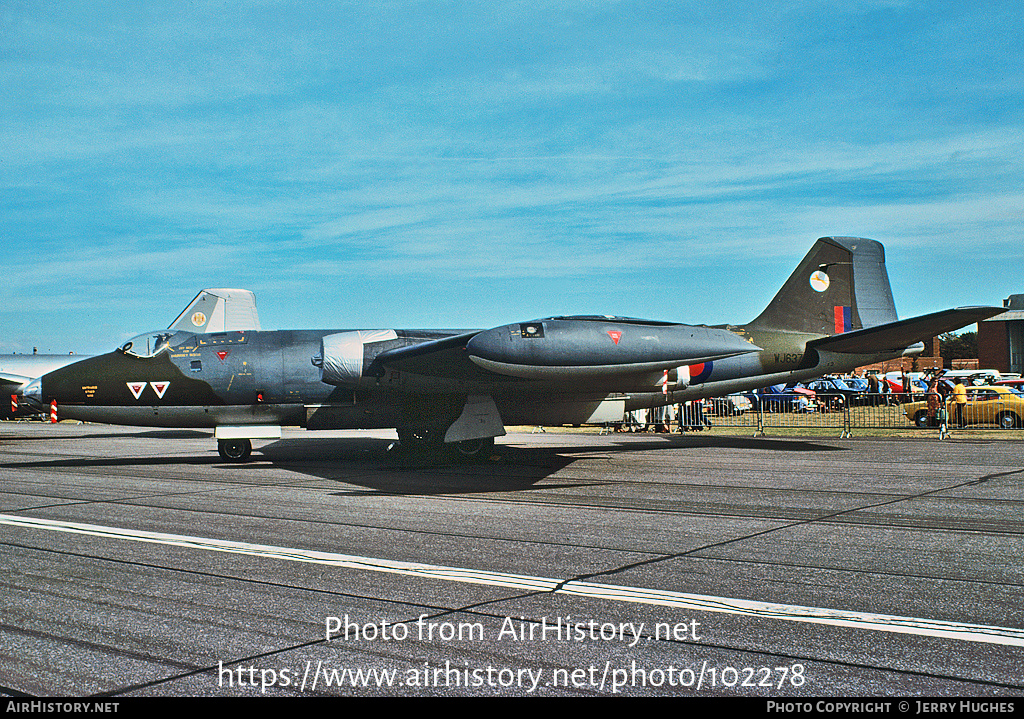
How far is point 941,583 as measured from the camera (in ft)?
23.0

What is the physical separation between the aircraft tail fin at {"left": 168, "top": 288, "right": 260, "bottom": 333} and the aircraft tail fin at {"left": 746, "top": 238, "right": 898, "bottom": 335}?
18192 mm

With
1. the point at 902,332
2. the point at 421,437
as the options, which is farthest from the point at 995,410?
the point at 421,437

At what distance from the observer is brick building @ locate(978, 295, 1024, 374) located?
240 ft

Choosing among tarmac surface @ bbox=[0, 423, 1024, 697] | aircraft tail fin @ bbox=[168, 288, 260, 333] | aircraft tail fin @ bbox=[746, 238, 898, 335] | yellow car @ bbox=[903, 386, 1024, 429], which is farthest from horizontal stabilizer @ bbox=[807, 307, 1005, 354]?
aircraft tail fin @ bbox=[168, 288, 260, 333]

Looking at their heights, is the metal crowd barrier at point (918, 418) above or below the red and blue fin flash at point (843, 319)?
below

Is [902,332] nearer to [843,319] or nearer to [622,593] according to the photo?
[843,319]

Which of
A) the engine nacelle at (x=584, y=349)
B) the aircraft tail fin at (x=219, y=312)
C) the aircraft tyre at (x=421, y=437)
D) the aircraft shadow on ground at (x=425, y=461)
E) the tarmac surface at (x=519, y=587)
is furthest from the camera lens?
the aircraft tail fin at (x=219, y=312)

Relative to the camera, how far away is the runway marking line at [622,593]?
570 centimetres

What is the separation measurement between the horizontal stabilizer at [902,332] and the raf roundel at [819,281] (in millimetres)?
1879

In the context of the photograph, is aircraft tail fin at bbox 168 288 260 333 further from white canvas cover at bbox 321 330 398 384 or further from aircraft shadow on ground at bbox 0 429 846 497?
white canvas cover at bbox 321 330 398 384

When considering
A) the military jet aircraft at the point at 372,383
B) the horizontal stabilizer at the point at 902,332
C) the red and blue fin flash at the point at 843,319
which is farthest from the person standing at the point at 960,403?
the horizontal stabilizer at the point at 902,332

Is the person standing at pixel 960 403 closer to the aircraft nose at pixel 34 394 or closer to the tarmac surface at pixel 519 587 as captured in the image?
the tarmac surface at pixel 519 587

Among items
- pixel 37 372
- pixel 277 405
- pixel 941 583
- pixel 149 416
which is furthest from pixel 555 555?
pixel 37 372
